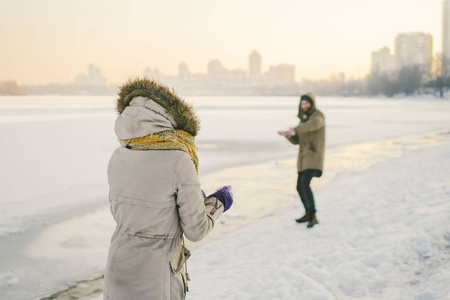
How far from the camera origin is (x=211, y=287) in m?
3.45

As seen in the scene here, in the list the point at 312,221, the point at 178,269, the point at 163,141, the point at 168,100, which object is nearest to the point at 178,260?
the point at 178,269

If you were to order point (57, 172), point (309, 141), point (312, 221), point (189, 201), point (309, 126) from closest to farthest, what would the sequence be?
point (189, 201) < point (309, 126) < point (309, 141) < point (312, 221) < point (57, 172)

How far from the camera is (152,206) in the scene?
1623mm

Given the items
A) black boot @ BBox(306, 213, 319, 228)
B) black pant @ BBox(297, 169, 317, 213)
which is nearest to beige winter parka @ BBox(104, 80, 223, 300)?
black pant @ BBox(297, 169, 317, 213)

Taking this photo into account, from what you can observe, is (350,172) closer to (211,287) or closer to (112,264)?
(211,287)

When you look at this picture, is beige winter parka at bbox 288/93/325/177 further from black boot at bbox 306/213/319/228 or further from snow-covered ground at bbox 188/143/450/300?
snow-covered ground at bbox 188/143/450/300

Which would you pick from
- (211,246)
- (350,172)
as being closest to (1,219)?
(211,246)

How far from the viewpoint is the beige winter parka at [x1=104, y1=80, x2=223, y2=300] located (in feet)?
5.29

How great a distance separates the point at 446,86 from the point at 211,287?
271ft

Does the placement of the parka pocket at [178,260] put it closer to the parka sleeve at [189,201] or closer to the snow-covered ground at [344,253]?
the parka sleeve at [189,201]

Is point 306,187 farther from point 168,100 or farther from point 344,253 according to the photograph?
point 168,100

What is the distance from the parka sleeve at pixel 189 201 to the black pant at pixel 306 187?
3.14 m

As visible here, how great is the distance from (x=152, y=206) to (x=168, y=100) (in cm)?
44

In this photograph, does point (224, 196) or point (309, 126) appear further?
point (309, 126)
